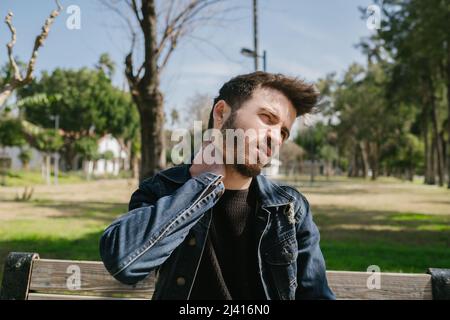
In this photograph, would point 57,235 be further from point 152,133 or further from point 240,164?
point 240,164

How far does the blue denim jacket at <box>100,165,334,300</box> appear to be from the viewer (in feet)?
4.71

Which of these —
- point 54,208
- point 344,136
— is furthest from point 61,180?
point 344,136

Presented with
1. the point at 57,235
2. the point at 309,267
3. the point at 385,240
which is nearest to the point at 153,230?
the point at 309,267

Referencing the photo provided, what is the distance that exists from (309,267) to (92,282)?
116 centimetres

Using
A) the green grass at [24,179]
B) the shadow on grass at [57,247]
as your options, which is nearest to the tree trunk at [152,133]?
the shadow on grass at [57,247]

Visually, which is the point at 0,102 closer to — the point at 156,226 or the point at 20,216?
the point at 156,226

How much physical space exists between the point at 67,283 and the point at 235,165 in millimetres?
1284

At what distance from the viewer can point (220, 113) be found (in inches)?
62.6

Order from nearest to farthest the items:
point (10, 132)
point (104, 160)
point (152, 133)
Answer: point (152, 133)
point (10, 132)
point (104, 160)

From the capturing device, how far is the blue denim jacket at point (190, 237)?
143cm

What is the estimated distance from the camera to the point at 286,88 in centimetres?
164

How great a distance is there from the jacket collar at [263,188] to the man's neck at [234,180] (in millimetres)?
127
